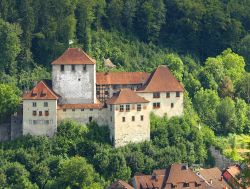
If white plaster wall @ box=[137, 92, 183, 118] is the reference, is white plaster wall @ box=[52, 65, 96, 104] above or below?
above

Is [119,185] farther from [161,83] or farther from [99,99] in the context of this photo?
[161,83]

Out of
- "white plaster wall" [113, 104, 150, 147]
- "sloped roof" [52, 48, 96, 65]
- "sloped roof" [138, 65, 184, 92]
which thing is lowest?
"white plaster wall" [113, 104, 150, 147]

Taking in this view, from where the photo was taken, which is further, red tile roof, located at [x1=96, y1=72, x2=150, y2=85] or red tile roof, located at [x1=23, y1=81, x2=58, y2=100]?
red tile roof, located at [x1=96, y1=72, x2=150, y2=85]

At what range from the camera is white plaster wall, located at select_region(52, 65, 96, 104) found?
10138 centimetres

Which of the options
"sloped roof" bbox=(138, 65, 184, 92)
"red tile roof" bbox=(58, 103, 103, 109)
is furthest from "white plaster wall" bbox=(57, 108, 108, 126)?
"sloped roof" bbox=(138, 65, 184, 92)

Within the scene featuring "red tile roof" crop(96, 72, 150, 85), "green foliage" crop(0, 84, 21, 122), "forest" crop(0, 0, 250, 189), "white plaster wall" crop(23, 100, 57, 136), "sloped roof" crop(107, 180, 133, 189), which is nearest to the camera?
"sloped roof" crop(107, 180, 133, 189)

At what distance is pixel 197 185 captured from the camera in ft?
318

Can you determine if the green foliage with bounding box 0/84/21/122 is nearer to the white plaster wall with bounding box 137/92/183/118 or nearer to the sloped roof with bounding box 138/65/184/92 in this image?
the white plaster wall with bounding box 137/92/183/118

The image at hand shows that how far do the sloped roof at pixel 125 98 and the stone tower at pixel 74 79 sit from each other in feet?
8.12

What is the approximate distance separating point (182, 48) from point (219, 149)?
83.8ft

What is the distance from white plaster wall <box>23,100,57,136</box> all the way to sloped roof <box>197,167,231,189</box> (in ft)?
44.5

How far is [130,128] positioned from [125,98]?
8.77 ft

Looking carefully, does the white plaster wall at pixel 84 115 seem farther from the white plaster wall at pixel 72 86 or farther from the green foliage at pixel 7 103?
the green foliage at pixel 7 103

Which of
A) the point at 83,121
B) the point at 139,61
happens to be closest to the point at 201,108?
the point at 139,61
